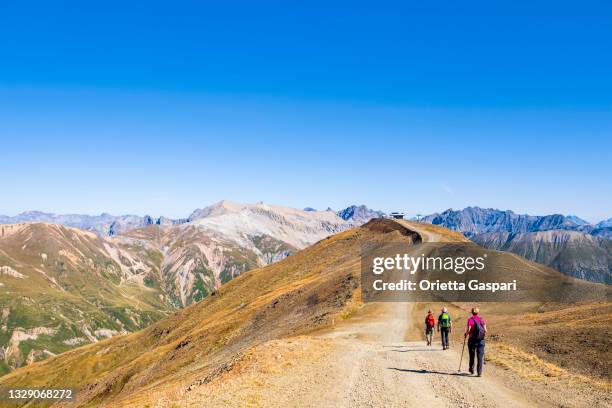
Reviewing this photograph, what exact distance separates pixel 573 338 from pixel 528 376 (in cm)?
1021

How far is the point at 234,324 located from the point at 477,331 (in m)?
61.1

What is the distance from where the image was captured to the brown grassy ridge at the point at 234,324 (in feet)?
190

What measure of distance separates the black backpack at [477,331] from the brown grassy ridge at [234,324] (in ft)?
50.7

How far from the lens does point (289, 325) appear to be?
2405 inches

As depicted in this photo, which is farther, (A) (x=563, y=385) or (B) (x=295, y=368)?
(B) (x=295, y=368)

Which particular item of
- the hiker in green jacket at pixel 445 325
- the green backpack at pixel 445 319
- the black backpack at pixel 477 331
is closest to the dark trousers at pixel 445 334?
the hiker in green jacket at pixel 445 325

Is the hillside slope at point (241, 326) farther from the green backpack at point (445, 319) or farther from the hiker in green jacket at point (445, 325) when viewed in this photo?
the green backpack at point (445, 319)

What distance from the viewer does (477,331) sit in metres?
23.3

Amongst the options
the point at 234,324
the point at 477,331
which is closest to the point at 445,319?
the point at 477,331

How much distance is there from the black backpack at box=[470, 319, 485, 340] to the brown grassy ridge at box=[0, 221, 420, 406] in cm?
1544

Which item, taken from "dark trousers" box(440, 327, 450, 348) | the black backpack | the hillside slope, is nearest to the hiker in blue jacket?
the black backpack

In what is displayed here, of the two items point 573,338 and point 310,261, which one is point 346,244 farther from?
point 573,338

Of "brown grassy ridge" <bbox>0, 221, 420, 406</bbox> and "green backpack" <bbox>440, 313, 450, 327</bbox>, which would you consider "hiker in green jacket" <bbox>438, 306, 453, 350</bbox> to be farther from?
"brown grassy ridge" <bbox>0, 221, 420, 406</bbox>

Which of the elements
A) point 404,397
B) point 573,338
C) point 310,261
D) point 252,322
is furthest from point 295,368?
point 310,261
